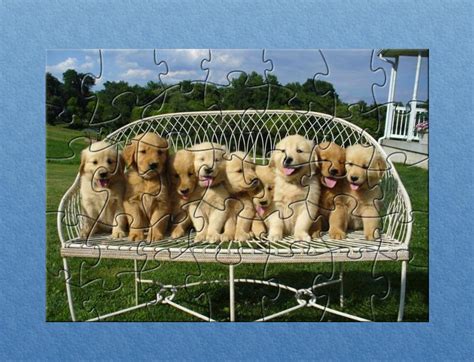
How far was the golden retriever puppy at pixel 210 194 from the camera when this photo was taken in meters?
4.18

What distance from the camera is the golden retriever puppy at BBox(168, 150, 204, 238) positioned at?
4.21 metres

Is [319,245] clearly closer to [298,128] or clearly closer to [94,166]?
[298,128]

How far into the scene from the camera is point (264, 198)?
4285mm

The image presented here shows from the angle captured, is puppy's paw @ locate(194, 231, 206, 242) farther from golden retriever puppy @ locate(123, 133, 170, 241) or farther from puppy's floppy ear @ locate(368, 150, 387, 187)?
puppy's floppy ear @ locate(368, 150, 387, 187)

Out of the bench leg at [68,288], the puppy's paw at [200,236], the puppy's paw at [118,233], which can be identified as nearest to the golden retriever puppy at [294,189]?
the puppy's paw at [200,236]

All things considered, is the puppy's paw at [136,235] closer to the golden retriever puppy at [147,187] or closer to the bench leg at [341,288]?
the golden retriever puppy at [147,187]

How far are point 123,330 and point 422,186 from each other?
2.61 metres

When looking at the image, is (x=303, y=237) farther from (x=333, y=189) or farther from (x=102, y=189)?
(x=102, y=189)

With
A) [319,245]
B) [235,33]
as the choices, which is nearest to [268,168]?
[319,245]

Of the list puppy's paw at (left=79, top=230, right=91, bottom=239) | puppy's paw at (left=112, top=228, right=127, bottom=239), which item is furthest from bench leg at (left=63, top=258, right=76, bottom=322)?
puppy's paw at (left=112, top=228, right=127, bottom=239)

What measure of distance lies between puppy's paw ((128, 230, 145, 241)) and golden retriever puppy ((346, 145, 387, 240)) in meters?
1.59

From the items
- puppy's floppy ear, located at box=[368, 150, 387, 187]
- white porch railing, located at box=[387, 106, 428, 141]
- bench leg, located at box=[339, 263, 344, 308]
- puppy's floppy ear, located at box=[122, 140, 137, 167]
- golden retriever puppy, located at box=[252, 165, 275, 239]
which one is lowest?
bench leg, located at box=[339, 263, 344, 308]

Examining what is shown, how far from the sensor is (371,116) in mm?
4340

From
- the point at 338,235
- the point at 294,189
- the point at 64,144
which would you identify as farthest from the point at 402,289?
the point at 64,144
